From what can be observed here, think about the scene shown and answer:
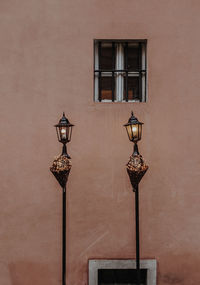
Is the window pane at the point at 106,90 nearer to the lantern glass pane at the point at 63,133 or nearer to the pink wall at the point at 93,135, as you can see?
the pink wall at the point at 93,135

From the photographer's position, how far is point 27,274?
5078 mm

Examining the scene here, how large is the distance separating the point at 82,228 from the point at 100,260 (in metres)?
0.72

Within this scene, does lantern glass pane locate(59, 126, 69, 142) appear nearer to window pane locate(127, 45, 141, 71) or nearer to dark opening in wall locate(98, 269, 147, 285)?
window pane locate(127, 45, 141, 71)

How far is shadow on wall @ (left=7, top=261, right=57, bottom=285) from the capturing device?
16.7 feet

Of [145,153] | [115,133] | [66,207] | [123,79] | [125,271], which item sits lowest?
[125,271]

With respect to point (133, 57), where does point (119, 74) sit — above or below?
below

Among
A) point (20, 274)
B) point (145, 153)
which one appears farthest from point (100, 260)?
point (145, 153)

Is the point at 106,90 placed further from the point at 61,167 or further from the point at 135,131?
the point at 61,167

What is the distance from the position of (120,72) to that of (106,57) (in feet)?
1.45

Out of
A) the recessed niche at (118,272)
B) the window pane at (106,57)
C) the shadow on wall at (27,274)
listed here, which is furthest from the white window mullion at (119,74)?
the shadow on wall at (27,274)

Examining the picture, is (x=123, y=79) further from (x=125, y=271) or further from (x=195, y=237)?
(x=125, y=271)

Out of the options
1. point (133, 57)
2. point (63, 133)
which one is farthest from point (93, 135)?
point (133, 57)

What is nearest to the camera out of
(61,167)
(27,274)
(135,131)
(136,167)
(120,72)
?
(135,131)

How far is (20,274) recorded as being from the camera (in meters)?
5.08
